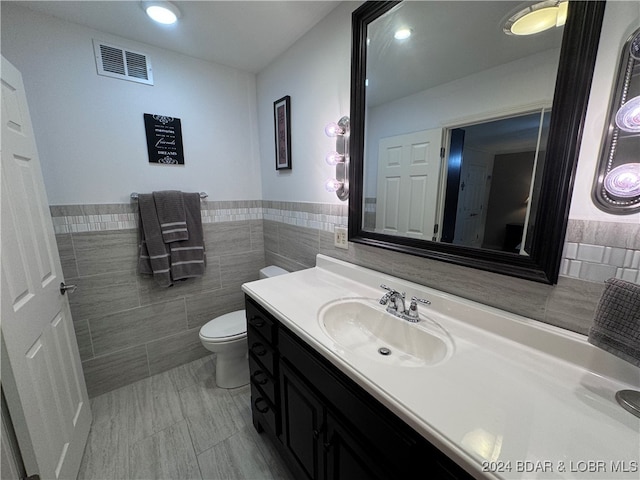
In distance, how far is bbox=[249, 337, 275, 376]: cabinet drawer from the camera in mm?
1169

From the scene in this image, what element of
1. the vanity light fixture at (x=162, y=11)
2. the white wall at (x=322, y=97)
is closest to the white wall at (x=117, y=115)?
the white wall at (x=322, y=97)

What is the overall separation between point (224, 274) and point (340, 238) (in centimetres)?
119

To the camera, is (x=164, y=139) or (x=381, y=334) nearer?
(x=381, y=334)

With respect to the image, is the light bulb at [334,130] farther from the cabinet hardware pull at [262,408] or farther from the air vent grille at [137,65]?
the cabinet hardware pull at [262,408]

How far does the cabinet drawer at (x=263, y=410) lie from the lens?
123 cm

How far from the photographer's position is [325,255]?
1.61 metres

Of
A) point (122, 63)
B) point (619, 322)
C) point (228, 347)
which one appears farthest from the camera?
point (228, 347)

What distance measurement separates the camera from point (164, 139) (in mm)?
1750

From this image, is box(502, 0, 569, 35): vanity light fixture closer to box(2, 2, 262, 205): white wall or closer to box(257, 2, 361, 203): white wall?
box(257, 2, 361, 203): white wall

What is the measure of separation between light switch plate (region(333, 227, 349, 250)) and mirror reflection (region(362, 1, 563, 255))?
0.54 feet

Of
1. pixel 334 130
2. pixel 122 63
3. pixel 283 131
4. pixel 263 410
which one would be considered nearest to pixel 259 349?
pixel 263 410

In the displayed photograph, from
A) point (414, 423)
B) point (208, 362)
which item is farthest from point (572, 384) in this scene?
point (208, 362)

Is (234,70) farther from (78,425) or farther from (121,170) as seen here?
(78,425)

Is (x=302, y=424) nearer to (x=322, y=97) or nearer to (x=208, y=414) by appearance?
(x=208, y=414)
